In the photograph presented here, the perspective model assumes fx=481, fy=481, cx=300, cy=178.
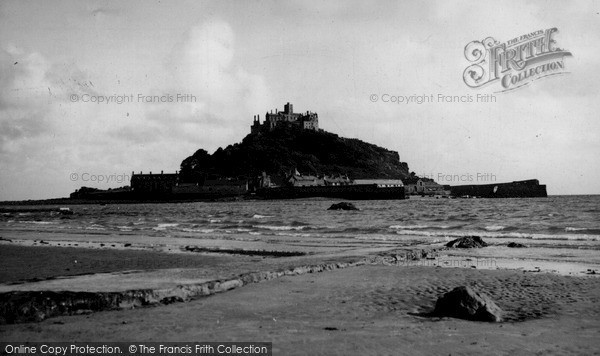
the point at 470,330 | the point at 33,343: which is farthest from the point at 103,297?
the point at 470,330

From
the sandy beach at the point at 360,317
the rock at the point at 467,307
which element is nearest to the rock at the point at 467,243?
the sandy beach at the point at 360,317

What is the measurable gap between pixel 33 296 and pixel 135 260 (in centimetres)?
909

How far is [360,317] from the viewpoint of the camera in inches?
299

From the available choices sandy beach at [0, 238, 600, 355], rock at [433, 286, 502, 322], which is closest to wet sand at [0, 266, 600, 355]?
sandy beach at [0, 238, 600, 355]

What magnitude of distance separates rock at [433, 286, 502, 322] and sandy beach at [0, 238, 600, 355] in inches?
9.7

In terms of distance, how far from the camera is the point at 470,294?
25.4 feet

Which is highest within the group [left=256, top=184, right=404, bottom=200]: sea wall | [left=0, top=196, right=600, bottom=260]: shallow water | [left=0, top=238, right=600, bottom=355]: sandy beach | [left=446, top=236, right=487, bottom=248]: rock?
[left=256, top=184, right=404, bottom=200]: sea wall

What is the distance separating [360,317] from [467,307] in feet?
5.54

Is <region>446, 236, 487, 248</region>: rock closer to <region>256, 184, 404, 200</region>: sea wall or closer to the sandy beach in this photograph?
the sandy beach

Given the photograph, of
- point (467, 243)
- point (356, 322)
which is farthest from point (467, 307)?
point (467, 243)

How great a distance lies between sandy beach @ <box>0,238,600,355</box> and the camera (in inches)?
240

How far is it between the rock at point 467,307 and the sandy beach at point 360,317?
245 millimetres

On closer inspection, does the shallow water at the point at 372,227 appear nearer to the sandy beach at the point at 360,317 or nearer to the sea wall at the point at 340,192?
the sandy beach at the point at 360,317

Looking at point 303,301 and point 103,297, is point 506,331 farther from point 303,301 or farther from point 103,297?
point 103,297
